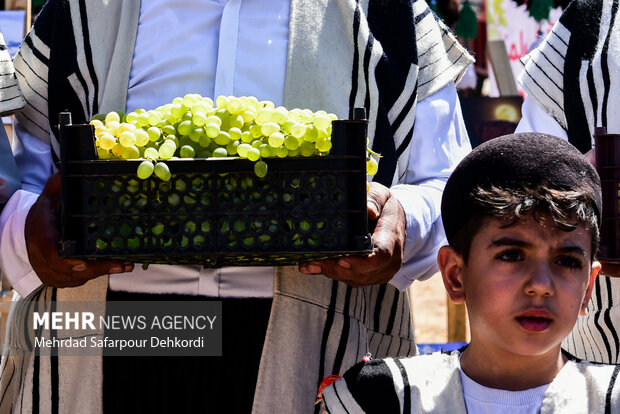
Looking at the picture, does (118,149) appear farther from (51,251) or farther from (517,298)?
(517,298)

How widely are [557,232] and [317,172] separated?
506mm

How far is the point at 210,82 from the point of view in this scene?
227 cm

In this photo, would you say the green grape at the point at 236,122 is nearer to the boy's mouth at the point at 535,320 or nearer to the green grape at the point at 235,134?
the green grape at the point at 235,134

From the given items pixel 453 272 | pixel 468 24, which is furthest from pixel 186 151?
pixel 468 24

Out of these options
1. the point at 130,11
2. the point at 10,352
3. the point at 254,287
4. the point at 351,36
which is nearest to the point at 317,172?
the point at 254,287

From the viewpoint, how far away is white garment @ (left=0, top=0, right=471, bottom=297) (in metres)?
2.19

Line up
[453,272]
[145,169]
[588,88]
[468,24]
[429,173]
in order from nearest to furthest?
[145,169] < [453,272] < [429,173] < [588,88] < [468,24]

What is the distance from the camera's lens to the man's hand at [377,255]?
198 cm

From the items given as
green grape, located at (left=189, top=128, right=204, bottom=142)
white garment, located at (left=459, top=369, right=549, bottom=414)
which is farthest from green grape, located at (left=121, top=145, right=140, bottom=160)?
white garment, located at (left=459, top=369, right=549, bottom=414)

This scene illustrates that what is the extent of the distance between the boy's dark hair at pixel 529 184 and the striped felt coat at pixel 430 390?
0.86 feet

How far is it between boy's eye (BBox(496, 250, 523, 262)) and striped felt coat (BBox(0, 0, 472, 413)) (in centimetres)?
43

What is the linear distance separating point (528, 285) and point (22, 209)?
Result: 1.16 m

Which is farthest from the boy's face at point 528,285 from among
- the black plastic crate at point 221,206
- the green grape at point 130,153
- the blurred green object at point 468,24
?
the blurred green object at point 468,24

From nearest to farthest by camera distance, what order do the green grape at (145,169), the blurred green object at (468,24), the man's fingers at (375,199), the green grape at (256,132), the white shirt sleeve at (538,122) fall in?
the green grape at (145,169) < the green grape at (256,132) < the man's fingers at (375,199) < the white shirt sleeve at (538,122) < the blurred green object at (468,24)
